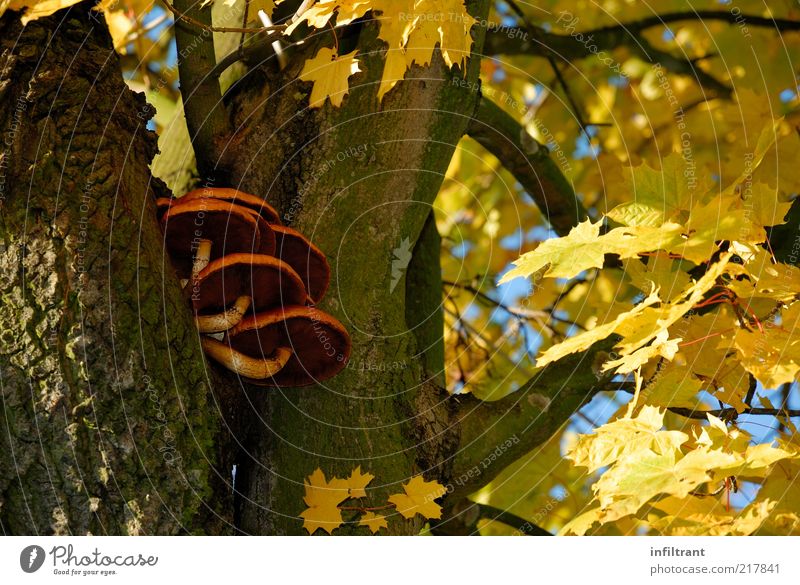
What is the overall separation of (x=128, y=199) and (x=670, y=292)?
1117 millimetres

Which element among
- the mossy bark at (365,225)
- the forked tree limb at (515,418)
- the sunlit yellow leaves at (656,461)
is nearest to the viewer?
the sunlit yellow leaves at (656,461)

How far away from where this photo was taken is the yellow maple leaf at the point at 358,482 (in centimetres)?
180

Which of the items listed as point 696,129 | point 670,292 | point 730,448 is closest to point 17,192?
point 670,292

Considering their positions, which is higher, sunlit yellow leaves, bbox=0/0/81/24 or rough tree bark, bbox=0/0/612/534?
sunlit yellow leaves, bbox=0/0/81/24

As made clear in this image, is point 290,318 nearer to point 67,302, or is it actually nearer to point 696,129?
Result: point 67,302

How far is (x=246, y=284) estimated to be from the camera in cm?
162

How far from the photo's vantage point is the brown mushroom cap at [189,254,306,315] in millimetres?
1563

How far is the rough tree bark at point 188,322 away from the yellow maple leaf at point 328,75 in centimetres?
5

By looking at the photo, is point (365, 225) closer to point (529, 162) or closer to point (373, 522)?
point (373, 522)

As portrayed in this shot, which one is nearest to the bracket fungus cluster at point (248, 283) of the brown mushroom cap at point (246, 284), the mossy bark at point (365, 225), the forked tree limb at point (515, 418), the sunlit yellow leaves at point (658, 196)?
the brown mushroom cap at point (246, 284)

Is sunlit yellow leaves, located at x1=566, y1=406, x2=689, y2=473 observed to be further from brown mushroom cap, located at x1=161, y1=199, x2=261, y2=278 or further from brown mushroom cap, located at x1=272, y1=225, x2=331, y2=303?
brown mushroom cap, located at x1=161, y1=199, x2=261, y2=278

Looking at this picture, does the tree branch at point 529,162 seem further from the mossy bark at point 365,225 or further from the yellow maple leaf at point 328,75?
the yellow maple leaf at point 328,75

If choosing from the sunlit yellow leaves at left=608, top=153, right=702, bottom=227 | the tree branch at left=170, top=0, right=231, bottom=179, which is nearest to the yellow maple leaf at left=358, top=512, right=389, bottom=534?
the sunlit yellow leaves at left=608, top=153, right=702, bottom=227

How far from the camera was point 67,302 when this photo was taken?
1.48 metres
